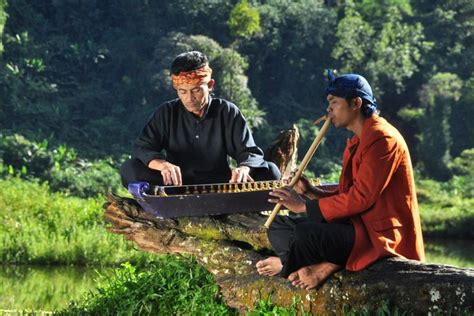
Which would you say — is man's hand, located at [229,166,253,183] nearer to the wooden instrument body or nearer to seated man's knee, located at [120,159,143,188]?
the wooden instrument body

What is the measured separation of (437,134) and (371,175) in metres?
19.9

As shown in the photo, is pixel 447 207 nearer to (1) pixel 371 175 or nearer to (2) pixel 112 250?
(2) pixel 112 250

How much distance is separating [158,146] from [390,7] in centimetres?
2170

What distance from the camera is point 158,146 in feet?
21.5

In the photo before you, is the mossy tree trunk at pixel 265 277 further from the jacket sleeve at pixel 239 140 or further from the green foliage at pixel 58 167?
the green foliage at pixel 58 167

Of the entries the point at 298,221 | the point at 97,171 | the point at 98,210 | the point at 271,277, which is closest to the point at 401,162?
the point at 298,221

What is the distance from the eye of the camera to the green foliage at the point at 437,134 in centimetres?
2458

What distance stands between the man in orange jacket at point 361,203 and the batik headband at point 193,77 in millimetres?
1217

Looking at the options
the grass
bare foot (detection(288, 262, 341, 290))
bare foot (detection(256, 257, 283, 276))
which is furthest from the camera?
the grass

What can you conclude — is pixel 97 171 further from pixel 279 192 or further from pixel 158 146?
pixel 279 192

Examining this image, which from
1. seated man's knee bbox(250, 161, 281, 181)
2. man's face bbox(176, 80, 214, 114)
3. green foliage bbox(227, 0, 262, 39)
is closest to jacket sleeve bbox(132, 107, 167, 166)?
man's face bbox(176, 80, 214, 114)

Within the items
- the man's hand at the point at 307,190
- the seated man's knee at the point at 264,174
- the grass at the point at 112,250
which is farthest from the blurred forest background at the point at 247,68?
the man's hand at the point at 307,190

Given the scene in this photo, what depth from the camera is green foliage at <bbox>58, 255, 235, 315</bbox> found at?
6.43 m

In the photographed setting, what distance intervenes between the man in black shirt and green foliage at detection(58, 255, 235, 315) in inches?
19.6
